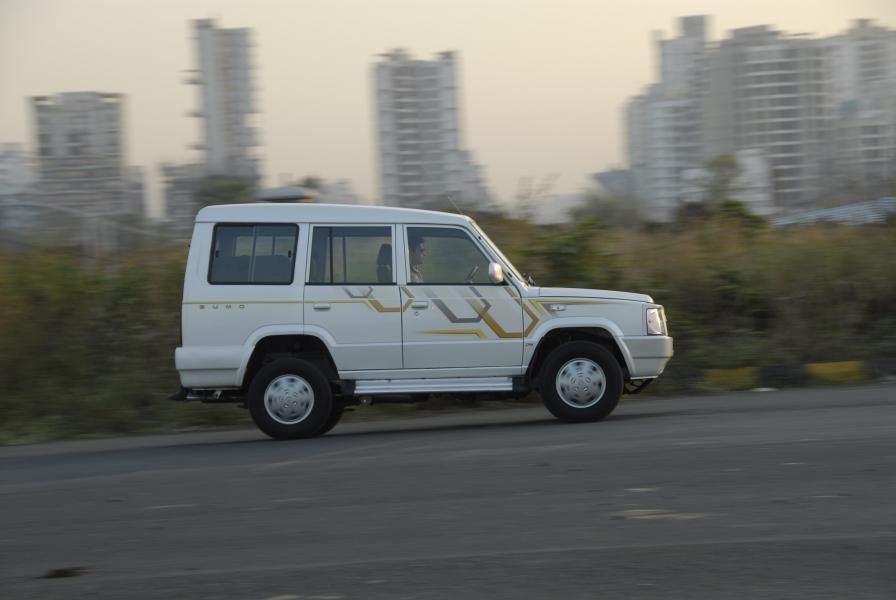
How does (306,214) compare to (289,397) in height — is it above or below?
above

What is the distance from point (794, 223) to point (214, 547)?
50.3 ft

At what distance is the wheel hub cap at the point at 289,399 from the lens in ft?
32.1

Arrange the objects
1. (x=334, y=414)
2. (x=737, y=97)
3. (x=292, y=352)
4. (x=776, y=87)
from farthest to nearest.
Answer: (x=776, y=87)
(x=737, y=97)
(x=334, y=414)
(x=292, y=352)

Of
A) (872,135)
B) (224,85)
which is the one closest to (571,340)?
(872,135)

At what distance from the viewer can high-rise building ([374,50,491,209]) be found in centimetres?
1805

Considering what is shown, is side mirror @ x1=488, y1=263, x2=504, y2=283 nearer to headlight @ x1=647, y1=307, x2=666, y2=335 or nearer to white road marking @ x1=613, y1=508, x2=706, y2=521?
headlight @ x1=647, y1=307, x2=666, y2=335

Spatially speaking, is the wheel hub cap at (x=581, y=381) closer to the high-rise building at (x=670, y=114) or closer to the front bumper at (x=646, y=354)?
the front bumper at (x=646, y=354)

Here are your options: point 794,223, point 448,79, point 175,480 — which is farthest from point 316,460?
point 448,79

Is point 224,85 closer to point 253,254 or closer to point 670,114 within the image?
point 670,114

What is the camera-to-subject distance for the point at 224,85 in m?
73.0

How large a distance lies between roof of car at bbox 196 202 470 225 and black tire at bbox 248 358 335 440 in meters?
1.33

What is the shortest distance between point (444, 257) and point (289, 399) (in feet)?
6.43

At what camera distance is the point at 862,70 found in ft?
286

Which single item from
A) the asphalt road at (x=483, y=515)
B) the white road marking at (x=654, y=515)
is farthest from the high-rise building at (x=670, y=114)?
the white road marking at (x=654, y=515)
